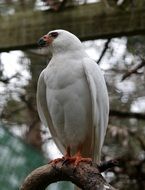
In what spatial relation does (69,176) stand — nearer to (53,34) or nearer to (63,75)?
(63,75)

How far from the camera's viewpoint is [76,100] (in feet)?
9.57

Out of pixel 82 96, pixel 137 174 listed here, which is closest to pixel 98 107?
pixel 82 96

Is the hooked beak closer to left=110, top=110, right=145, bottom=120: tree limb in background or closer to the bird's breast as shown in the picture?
the bird's breast

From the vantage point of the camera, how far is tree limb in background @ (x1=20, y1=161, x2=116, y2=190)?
2.06 meters

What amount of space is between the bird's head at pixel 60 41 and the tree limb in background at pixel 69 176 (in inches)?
29.9

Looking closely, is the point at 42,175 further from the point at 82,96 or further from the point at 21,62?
the point at 21,62

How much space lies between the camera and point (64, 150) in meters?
3.11

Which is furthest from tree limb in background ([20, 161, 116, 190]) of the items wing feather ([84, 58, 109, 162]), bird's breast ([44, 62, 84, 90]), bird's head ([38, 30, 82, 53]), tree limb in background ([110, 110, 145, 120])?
tree limb in background ([110, 110, 145, 120])

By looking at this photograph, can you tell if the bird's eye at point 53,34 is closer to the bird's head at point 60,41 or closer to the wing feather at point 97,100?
the bird's head at point 60,41

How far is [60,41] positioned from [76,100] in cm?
38

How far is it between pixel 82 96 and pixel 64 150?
1.11 feet

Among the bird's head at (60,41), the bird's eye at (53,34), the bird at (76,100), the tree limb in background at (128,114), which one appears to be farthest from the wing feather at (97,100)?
the tree limb in background at (128,114)

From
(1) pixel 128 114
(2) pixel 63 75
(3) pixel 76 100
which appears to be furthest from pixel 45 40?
(1) pixel 128 114

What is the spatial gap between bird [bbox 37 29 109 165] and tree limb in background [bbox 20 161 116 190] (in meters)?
0.41
